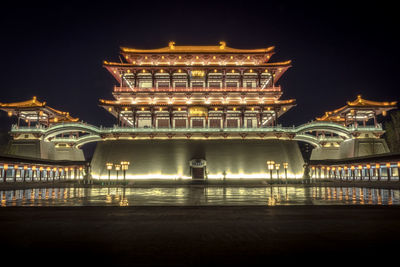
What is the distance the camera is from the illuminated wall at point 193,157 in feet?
102

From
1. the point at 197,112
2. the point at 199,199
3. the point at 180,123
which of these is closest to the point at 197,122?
the point at 180,123

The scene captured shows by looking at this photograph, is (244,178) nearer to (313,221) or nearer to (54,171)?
(313,221)

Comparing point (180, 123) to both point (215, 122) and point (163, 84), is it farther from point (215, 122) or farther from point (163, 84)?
point (163, 84)

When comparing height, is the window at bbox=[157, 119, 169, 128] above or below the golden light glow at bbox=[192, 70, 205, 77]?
below

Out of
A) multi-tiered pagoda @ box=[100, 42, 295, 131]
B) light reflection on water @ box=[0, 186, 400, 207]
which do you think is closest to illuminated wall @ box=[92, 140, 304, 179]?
multi-tiered pagoda @ box=[100, 42, 295, 131]

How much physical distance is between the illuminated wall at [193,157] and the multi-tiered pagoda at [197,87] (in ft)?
11.0

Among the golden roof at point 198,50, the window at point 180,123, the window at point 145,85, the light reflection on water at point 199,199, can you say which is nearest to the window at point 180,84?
the window at point 145,85

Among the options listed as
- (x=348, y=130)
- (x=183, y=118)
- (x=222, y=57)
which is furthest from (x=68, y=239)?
(x=348, y=130)

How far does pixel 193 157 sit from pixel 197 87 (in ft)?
37.9

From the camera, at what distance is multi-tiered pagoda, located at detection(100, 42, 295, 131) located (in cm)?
3284

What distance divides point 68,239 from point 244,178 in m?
26.9

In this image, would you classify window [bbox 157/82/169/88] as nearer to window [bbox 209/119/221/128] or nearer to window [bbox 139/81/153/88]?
window [bbox 139/81/153/88]

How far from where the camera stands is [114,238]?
555cm

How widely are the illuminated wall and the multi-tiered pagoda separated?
334 centimetres
